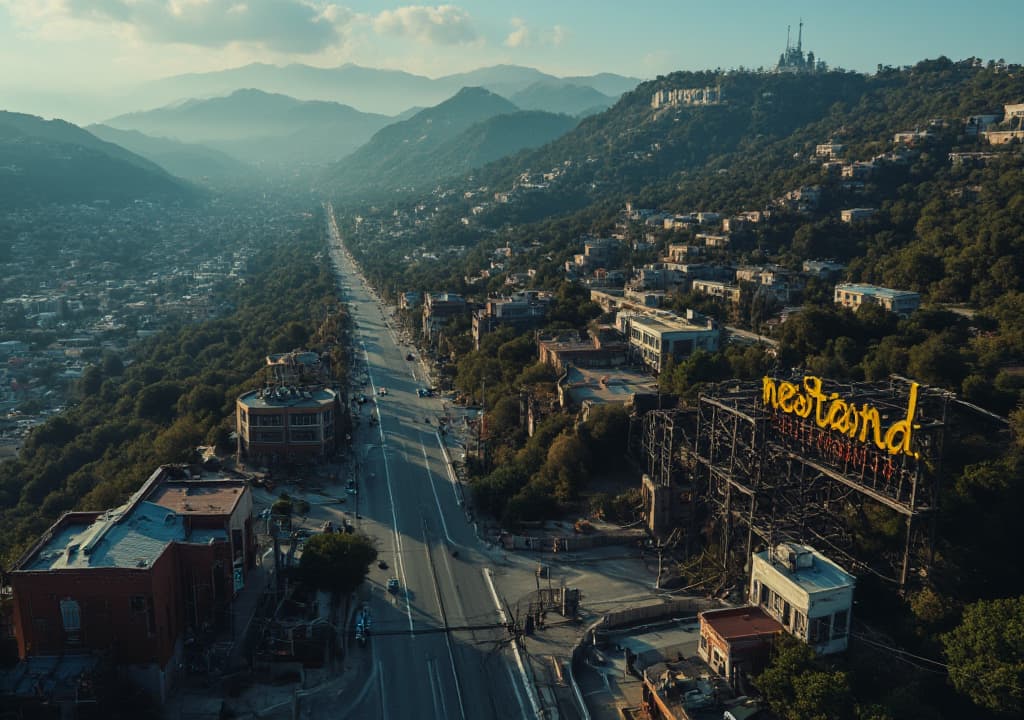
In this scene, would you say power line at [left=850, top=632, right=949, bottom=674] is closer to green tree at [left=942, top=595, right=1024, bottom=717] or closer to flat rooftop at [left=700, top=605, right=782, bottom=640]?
green tree at [left=942, top=595, right=1024, bottom=717]

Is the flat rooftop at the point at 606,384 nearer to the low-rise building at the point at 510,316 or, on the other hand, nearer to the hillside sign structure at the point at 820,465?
the hillside sign structure at the point at 820,465

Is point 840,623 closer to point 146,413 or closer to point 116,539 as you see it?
point 116,539

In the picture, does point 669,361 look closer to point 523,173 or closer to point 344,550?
point 344,550

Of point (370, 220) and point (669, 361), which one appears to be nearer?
point (669, 361)

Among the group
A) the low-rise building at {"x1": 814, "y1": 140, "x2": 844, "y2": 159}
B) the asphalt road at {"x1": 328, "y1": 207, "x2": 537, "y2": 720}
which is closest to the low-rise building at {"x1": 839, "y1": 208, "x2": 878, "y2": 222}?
the low-rise building at {"x1": 814, "y1": 140, "x2": 844, "y2": 159}

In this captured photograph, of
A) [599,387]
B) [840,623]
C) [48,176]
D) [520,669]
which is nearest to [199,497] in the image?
[520,669]

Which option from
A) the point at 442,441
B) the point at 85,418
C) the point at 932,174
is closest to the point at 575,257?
the point at 932,174

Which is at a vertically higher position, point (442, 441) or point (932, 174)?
point (932, 174)
